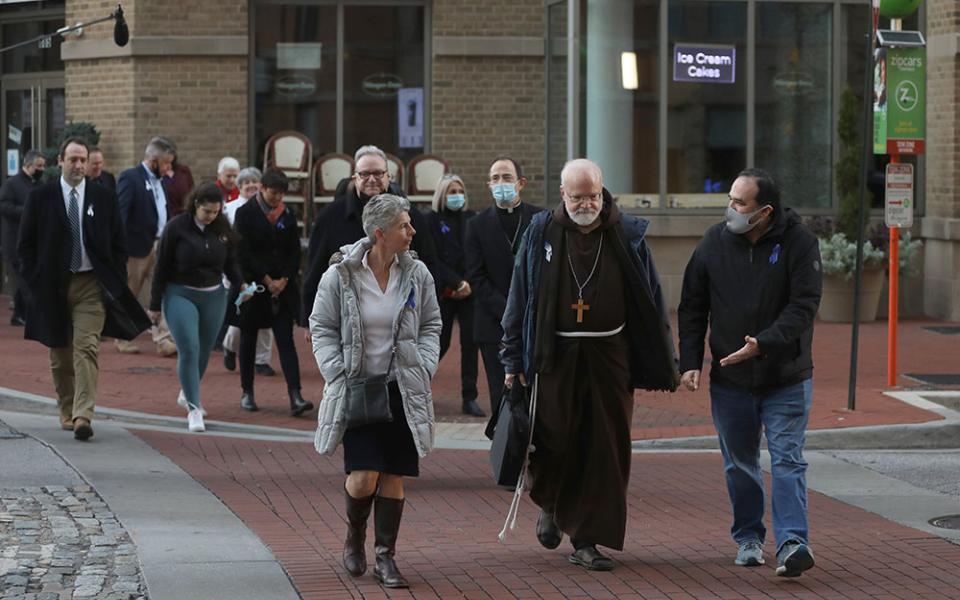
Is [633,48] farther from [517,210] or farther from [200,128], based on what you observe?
[517,210]

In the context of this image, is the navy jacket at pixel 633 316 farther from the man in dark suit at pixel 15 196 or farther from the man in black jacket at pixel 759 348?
the man in dark suit at pixel 15 196

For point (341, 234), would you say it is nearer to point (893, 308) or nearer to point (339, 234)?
point (339, 234)

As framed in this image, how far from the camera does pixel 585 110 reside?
20.3m

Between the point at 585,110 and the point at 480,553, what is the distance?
41.2 ft

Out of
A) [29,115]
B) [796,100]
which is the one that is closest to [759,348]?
[796,100]

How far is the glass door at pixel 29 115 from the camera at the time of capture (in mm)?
23219

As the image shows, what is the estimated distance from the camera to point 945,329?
18766mm

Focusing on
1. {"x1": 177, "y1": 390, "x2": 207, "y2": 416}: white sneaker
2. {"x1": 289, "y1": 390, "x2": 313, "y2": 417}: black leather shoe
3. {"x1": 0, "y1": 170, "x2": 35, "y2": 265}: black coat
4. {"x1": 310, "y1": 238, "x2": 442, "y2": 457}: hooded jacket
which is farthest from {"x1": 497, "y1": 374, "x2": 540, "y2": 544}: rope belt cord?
{"x1": 0, "y1": 170, "x2": 35, "y2": 265}: black coat

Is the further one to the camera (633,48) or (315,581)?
(633,48)

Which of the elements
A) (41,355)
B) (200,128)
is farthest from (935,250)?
(41,355)

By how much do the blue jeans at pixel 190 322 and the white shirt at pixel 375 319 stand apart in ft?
16.0

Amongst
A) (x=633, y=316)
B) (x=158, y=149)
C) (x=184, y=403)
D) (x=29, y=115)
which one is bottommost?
(x=184, y=403)

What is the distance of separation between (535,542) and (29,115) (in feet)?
54.9

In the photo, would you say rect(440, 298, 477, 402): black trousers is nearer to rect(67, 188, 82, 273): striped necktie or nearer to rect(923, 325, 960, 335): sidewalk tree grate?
rect(67, 188, 82, 273): striped necktie
